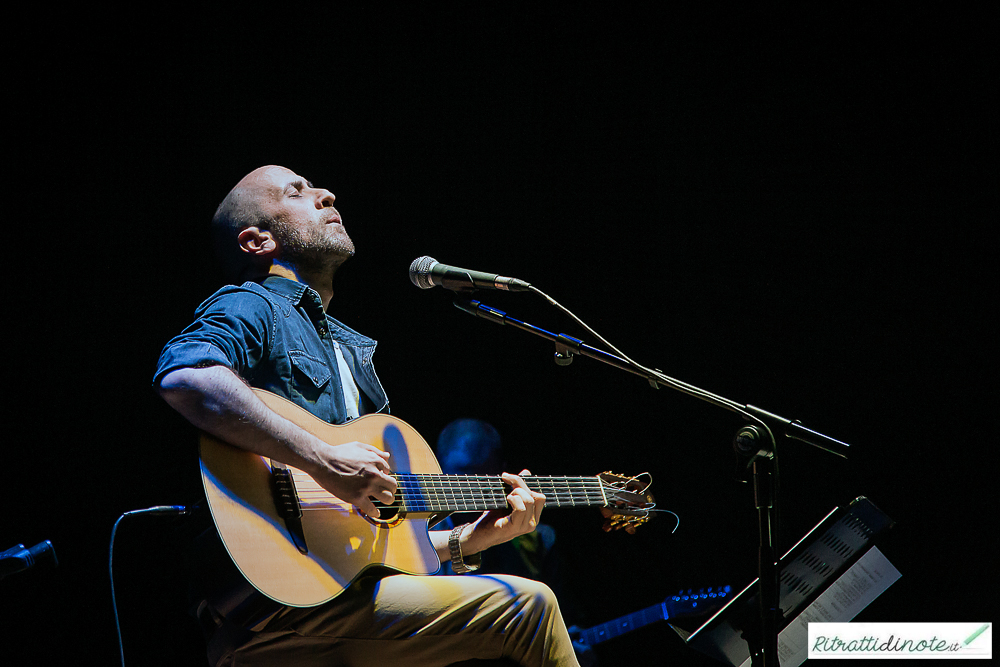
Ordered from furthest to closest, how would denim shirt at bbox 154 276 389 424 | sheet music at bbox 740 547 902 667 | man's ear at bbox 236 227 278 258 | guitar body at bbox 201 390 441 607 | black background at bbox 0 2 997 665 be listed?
black background at bbox 0 2 997 665 → sheet music at bbox 740 547 902 667 → man's ear at bbox 236 227 278 258 → denim shirt at bbox 154 276 389 424 → guitar body at bbox 201 390 441 607

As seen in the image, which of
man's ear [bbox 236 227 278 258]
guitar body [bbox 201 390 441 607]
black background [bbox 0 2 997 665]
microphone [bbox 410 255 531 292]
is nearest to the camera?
guitar body [bbox 201 390 441 607]

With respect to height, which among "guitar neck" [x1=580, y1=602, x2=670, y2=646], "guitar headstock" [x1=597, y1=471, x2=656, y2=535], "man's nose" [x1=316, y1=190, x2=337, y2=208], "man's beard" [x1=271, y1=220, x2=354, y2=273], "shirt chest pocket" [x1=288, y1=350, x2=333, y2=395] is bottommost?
"guitar neck" [x1=580, y1=602, x2=670, y2=646]

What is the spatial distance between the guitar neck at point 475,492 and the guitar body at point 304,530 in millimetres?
54

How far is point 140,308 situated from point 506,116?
6.89 ft

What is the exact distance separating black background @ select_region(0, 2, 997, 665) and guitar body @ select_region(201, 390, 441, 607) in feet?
4.90

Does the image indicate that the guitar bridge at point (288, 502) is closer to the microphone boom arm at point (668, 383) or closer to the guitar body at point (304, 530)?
the guitar body at point (304, 530)

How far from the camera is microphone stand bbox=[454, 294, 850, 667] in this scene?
2.08 m

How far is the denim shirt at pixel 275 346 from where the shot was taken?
2031 mm

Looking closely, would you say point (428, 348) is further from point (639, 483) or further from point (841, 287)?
point (841, 287)

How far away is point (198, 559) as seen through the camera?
184 centimetres

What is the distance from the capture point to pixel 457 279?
252cm

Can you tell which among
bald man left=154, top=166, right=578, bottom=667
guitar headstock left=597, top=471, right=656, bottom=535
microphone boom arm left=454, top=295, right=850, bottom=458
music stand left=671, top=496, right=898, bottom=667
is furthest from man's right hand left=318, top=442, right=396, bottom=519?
music stand left=671, top=496, right=898, bottom=667

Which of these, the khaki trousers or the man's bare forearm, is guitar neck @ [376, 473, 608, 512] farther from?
the man's bare forearm

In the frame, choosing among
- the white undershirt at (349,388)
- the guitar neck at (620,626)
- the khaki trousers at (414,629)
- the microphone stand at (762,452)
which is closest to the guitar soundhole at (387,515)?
the khaki trousers at (414,629)
